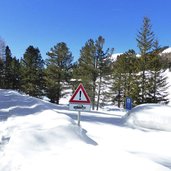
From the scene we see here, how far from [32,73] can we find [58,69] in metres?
6.39

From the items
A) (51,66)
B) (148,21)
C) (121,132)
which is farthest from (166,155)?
(51,66)

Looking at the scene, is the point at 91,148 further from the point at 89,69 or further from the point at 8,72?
the point at 8,72

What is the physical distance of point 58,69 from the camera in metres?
48.1

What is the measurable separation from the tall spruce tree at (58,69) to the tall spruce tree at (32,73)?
364 cm

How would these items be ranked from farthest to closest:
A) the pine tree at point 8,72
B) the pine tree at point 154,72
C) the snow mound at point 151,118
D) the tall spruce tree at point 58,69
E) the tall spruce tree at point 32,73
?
the pine tree at point 8,72, the tall spruce tree at point 32,73, the tall spruce tree at point 58,69, the pine tree at point 154,72, the snow mound at point 151,118

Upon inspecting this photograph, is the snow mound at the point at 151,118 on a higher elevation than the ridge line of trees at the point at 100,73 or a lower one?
lower

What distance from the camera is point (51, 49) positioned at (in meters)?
48.1

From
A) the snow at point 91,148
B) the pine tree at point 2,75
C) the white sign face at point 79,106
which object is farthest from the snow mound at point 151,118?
the pine tree at point 2,75

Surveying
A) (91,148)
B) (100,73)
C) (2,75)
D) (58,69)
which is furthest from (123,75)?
(91,148)

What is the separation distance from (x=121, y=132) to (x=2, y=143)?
5421 mm

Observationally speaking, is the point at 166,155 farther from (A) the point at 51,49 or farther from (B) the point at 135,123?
(A) the point at 51,49

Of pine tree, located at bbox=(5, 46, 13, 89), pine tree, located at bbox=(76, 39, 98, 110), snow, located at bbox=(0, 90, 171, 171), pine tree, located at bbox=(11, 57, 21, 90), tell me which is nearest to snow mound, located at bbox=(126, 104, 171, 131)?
snow, located at bbox=(0, 90, 171, 171)

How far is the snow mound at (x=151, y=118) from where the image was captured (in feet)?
44.1

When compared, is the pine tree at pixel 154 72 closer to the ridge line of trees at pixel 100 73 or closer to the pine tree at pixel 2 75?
the ridge line of trees at pixel 100 73
